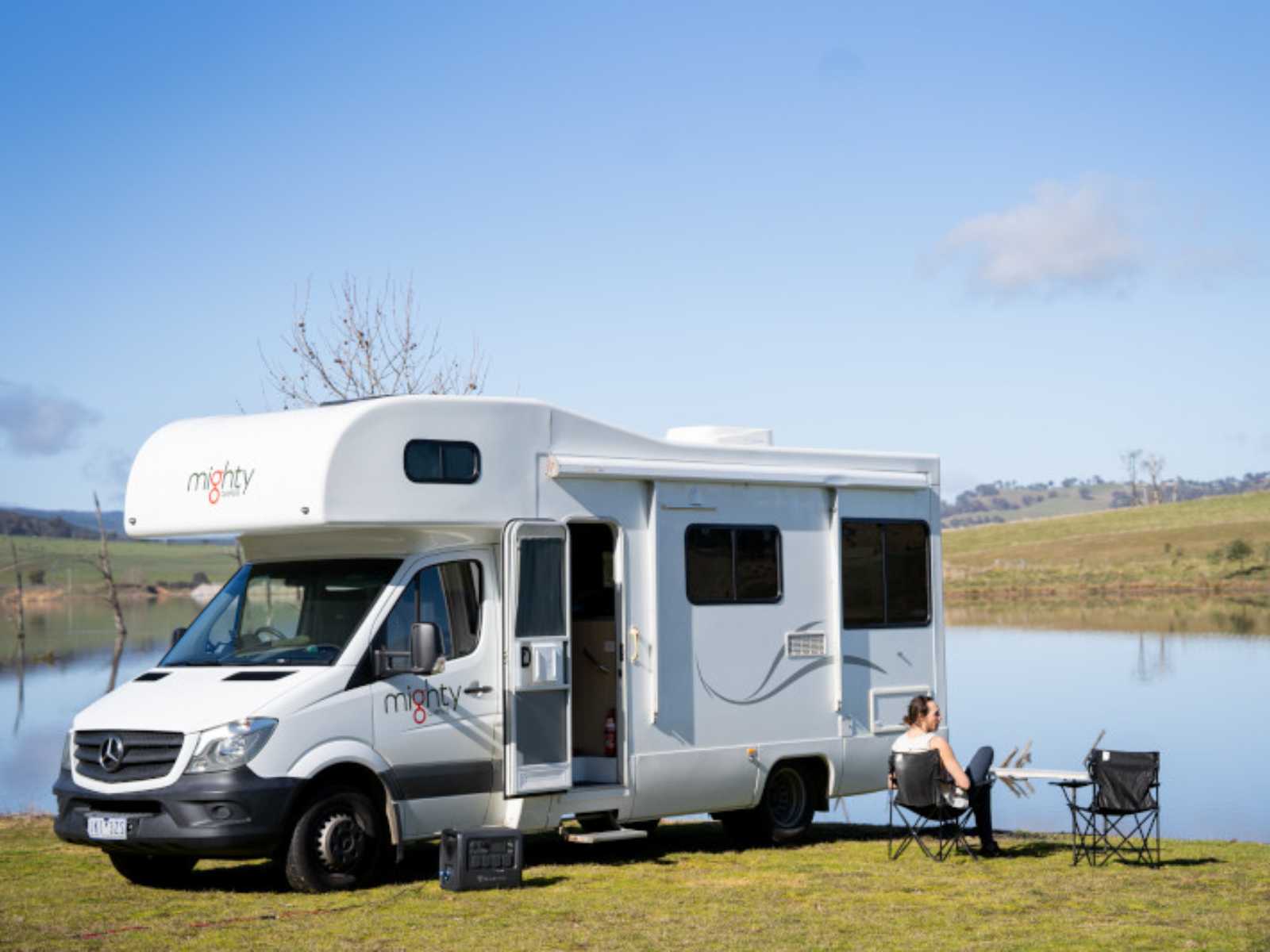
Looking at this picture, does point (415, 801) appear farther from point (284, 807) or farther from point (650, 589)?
point (650, 589)

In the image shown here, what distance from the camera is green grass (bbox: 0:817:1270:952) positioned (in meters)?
8.77

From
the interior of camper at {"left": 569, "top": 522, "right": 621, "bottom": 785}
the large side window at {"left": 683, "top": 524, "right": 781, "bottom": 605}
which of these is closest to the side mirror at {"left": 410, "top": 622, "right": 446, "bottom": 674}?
the interior of camper at {"left": 569, "top": 522, "right": 621, "bottom": 785}

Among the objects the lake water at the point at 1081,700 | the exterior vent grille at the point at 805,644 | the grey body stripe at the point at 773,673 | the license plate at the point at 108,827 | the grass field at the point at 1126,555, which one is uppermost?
the grass field at the point at 1126,555

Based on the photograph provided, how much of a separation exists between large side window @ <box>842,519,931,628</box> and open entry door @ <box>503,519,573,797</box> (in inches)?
112

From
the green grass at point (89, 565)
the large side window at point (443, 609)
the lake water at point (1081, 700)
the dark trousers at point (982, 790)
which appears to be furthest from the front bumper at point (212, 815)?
the green grass at point (89, 565)

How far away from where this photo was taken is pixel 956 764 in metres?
11.5

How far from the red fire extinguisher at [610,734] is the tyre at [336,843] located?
1967 millimetres

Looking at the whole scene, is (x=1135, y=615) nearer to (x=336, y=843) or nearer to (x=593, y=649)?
(x=593, y=649)

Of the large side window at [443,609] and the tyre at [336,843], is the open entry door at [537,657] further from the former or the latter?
the tyre at [336,843]

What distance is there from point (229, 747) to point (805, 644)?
4.73m

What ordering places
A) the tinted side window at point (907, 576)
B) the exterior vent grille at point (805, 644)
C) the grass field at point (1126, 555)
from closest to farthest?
the exterior vent grille at point (805, 644), the tinted side window at point (907, 576), the grass field at point (1126, 555)

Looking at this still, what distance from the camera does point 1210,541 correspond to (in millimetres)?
80875

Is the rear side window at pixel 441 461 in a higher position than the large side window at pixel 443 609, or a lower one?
higher

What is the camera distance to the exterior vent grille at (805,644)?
12.7 meters
